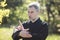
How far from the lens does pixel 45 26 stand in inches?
65.6

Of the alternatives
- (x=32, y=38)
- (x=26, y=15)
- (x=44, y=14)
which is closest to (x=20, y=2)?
(x=26, y=15)

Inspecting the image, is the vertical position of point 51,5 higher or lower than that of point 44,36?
higher

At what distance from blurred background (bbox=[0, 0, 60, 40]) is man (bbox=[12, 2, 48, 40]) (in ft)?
0.13

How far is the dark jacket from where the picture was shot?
65.1 inches

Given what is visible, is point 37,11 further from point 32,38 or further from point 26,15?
point 32,38

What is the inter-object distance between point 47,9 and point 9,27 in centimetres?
39

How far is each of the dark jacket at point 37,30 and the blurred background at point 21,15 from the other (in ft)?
0.14

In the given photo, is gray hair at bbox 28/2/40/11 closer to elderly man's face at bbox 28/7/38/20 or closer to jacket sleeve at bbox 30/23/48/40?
elderly man's face at bbox 28/7/38/20

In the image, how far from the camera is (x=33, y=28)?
167cm

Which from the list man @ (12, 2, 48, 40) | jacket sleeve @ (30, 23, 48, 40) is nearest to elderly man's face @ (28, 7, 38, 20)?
man @ (12, 2, 48, 40)

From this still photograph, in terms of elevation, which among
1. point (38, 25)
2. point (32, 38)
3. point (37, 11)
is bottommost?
point (32, 38)

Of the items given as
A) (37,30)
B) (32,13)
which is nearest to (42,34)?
(37,30)

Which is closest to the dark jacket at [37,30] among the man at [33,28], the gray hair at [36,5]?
the man at [33,28]

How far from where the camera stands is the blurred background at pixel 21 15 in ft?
5.55
